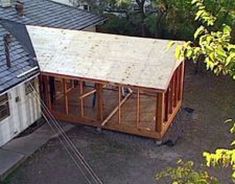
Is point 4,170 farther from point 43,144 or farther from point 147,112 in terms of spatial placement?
point 147,112

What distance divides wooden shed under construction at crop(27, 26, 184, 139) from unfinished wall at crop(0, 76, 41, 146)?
0.64 meters

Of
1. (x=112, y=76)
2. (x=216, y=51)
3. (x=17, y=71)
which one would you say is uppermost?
(x=216, y=51)

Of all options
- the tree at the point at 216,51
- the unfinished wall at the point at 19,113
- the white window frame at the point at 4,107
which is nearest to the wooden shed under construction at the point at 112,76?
the unfinished wall at the point at 19,113

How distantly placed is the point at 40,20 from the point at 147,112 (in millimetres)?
6071

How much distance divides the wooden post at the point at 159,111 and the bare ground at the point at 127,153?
2.04 ft

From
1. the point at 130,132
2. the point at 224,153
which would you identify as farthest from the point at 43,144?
the point at 224,153

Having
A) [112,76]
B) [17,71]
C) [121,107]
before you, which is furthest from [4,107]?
[121,107]

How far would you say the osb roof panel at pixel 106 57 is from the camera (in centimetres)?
1157

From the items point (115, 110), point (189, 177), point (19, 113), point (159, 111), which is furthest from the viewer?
point (115, 110)

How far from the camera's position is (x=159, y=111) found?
38.5ft

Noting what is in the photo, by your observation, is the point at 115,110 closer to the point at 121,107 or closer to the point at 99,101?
the point at 121,107

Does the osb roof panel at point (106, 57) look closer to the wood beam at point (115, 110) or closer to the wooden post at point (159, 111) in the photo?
the wooden post at point (159, 111)

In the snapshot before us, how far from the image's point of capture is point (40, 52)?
13.1m

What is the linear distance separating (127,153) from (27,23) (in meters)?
6.82
